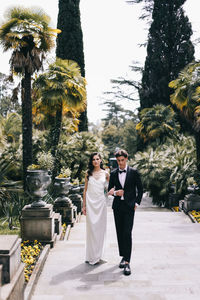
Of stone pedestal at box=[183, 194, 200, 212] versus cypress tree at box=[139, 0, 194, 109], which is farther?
cypress tree at box=[139, 0, 194, 109]

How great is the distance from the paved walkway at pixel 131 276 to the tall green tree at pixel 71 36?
1492cm

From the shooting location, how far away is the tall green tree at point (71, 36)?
19.6m

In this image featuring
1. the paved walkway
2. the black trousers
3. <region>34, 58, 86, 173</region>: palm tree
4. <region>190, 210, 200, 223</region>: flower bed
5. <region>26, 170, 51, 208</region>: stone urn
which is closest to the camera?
the paved walkway

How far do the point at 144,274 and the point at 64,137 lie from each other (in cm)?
1173

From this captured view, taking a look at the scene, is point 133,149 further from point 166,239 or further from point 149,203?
point 166,239

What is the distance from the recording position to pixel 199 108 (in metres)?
11.1

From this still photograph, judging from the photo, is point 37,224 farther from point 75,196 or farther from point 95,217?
point 75,196

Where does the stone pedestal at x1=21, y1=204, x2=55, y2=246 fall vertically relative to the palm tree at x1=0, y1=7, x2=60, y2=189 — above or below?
below

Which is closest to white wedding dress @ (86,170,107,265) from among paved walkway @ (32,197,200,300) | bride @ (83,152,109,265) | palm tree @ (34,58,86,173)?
bride @ (83,152,109,265)

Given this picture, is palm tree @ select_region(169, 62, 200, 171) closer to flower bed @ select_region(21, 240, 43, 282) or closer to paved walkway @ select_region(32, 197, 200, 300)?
paved walkway @ select_region(32, 197, 200, 300)

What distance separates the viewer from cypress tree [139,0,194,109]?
87.2 feet

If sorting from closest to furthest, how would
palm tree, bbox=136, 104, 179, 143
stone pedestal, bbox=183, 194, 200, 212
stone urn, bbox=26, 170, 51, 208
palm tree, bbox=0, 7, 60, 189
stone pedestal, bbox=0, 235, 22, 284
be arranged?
stone pedestal, bbox=0, 235, 22, 284 < stone urn, bbox=26, 170, 51, 208 < stone pedestal, bbox=183, 194, 200, 212 < palm tree, bbox=0, 7, 60, 189 < palm tree, bbox=136, 104, 179, 143

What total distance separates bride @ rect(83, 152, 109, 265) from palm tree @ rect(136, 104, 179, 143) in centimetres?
1787

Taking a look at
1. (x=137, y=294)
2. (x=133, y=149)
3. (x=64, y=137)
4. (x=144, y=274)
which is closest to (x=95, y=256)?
(x=144, y=274)
